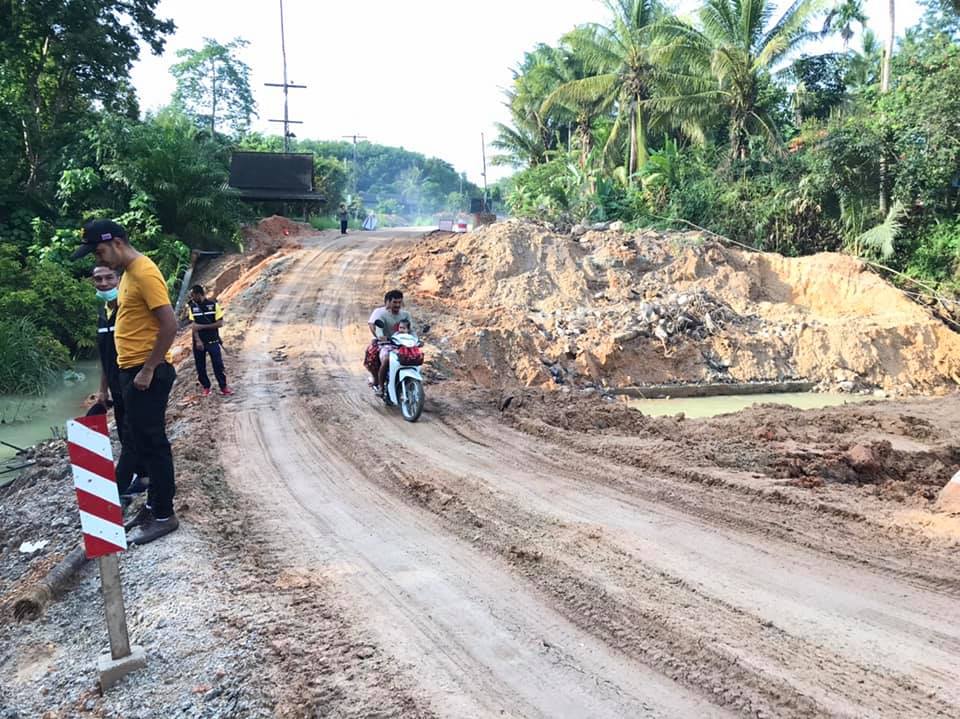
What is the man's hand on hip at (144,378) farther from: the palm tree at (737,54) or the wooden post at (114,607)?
the palm tree at (737,54)

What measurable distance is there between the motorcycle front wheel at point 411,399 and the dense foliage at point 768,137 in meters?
16.2

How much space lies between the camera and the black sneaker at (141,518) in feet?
16.6

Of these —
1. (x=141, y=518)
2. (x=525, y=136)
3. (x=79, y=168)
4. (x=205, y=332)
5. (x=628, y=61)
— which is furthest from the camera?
(x=525, y=136)

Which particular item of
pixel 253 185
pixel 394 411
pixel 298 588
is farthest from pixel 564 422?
pixel 253 185

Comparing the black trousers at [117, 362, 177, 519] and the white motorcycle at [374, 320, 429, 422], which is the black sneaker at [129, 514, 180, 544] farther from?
the white motorcycle at [374, 320, 429, 422]

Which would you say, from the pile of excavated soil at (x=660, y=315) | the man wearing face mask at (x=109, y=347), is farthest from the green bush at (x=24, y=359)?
the man wearing face mask at (x=109, y=347)

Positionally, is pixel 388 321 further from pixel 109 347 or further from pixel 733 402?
pixel 733 402

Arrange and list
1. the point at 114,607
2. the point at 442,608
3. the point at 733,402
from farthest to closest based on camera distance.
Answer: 1. the point at 733,402
2. the point at 442,608
3. the point at 114,607

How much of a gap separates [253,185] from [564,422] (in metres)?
25.4

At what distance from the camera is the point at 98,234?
4453mm

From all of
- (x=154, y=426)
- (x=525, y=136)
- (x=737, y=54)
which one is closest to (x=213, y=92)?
(x=525, y=136)

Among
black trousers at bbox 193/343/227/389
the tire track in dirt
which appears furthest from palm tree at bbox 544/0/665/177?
the tire track in dirt

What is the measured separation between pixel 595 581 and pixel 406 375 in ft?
16.7

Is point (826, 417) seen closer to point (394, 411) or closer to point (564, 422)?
point (564, 422)
